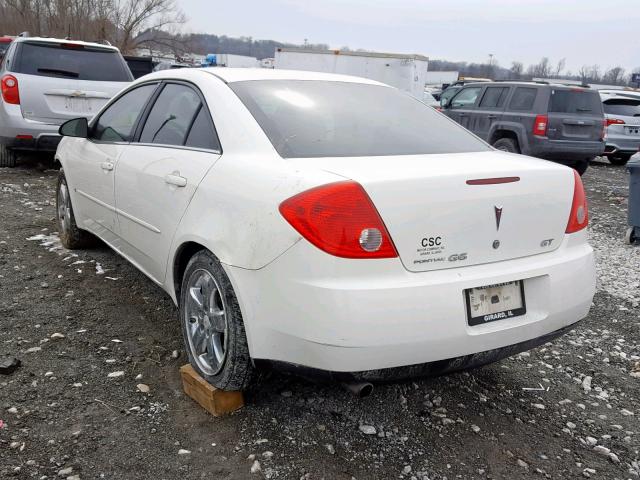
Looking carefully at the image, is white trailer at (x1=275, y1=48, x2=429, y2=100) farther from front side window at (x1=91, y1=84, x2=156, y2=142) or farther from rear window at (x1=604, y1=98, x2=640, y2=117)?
front side window at (x1=91, y1=84, x2=156, y2=142)

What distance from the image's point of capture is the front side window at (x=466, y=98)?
12.0 meters

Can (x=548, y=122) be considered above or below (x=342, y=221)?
above

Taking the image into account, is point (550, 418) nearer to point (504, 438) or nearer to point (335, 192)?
point (504, 438)

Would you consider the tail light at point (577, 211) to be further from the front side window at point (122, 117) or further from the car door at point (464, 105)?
the car door at point (464, 105)

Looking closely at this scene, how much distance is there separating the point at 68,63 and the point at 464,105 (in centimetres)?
772

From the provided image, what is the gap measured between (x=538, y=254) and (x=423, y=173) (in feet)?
2.21

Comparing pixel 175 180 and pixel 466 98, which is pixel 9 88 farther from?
pixel 466 98

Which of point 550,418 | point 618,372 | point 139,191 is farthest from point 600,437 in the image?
point 139,191

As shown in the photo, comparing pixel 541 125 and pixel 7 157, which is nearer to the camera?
pixel 7 157

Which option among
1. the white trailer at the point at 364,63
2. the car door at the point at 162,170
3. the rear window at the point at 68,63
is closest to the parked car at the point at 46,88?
the rear window at the point at 68,63

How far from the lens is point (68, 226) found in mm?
5020

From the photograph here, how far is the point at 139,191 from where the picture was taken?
11.0 ft

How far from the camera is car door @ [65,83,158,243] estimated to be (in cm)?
382

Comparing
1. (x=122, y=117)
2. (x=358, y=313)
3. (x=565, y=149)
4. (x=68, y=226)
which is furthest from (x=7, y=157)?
(x=565, y=149)
